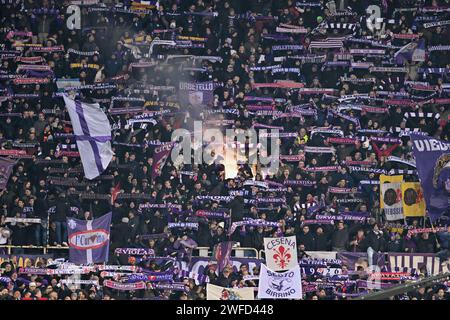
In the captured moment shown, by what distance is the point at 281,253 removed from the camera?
20.1 m

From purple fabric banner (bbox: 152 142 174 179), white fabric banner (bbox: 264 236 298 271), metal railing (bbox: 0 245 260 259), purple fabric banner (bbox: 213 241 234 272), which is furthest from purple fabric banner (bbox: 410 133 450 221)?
purple fabric banner (bbox: 152 142 174 179)

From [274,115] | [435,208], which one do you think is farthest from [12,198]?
[435,208]

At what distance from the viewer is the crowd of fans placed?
20828mm

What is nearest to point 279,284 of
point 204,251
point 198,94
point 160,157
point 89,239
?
point 204,251

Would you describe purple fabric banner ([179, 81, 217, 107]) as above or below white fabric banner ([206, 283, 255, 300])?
above

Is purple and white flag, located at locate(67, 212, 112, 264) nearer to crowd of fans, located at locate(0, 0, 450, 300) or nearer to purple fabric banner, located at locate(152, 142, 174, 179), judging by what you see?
crowd of fans, located at locate(0, 0, 450, 300)

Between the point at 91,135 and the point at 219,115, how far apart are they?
99.6 inches

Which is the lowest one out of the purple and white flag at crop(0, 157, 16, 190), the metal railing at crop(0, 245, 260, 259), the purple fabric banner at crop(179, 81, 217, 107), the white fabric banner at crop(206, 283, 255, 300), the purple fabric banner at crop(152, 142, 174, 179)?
the white fabric banner at crop(206, 283, 255, 300)

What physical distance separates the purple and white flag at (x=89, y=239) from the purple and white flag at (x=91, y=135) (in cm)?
143

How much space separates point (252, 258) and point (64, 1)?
7.61 meters

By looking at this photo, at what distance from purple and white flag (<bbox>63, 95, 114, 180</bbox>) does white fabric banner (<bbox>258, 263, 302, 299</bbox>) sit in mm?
4428

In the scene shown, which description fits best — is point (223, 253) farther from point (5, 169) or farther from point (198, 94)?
point (5, 169)

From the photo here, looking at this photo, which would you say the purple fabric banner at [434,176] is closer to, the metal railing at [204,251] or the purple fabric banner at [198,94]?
the metal railing at [204,251]

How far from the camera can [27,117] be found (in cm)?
2291
